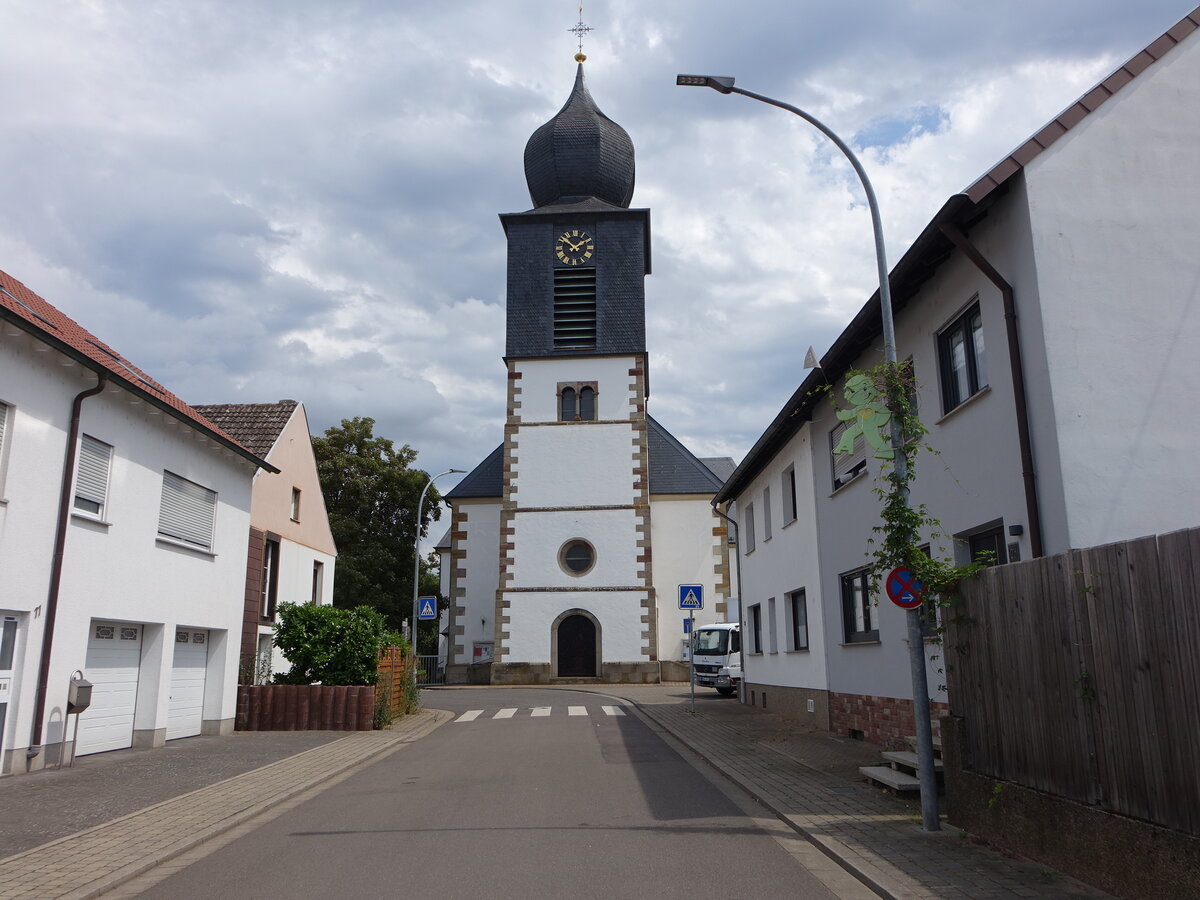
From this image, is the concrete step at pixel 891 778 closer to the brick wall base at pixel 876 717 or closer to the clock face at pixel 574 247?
the brick wall base at pixel 876 717

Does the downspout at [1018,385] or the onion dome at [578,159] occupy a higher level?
the onion dome at [578,159]

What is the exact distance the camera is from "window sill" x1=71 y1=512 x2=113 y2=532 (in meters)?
13.0

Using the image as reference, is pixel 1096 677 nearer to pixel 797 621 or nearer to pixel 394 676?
pixel 797 621

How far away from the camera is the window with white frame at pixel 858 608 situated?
15.1 m

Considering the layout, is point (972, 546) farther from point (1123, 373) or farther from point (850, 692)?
point (850, 692)

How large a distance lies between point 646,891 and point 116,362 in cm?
1377

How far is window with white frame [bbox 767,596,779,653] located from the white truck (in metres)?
Result: 7.09

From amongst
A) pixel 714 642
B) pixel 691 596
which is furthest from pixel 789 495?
pixel 714 642

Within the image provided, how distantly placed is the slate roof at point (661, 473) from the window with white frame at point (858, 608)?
996 inches

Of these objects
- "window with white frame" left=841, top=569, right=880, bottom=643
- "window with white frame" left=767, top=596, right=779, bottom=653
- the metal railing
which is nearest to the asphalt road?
"window with white frame" left=841, top=569, right=880, bottom=643

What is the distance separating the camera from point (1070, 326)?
9500mm

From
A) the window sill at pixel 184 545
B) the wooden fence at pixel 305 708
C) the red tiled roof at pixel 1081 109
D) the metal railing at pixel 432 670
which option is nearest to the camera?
the red tiled roof at pixel 1081 109

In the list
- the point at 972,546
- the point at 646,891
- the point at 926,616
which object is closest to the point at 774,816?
the point at 926,616

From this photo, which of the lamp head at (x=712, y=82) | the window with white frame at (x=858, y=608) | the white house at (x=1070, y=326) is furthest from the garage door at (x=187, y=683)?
the lamp head at (x=712, y=82)
